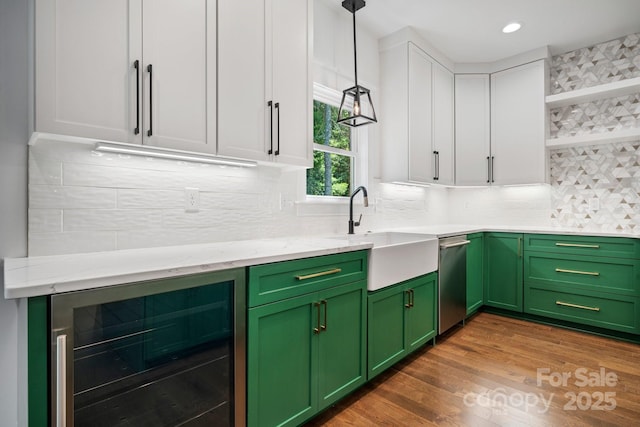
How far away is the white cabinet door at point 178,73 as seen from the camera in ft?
4.47

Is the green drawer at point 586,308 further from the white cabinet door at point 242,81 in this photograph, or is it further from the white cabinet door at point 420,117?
the white cabinet door at point 242,81

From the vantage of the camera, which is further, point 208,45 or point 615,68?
point 615,68

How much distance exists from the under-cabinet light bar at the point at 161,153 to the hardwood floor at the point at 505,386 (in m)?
1.44

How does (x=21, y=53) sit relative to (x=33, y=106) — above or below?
above

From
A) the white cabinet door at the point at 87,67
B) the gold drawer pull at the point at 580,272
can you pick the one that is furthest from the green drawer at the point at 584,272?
the white cabinet door at the point at 87,67

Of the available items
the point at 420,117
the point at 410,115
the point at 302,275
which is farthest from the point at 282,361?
the point at 420,117

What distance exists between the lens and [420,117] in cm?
318

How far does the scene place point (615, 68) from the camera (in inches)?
128

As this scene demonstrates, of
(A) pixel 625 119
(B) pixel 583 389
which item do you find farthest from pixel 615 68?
(B) pixel 583 389

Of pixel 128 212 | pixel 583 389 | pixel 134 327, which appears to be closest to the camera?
pixel 134 327

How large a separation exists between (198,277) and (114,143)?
2.08 ft

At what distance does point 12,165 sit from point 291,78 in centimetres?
136

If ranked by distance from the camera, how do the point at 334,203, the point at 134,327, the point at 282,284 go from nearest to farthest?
the point at 134,327 → the point at 282,284 → the point at 334,203

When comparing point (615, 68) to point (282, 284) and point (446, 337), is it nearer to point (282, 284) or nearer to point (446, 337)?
point (446, 337)
